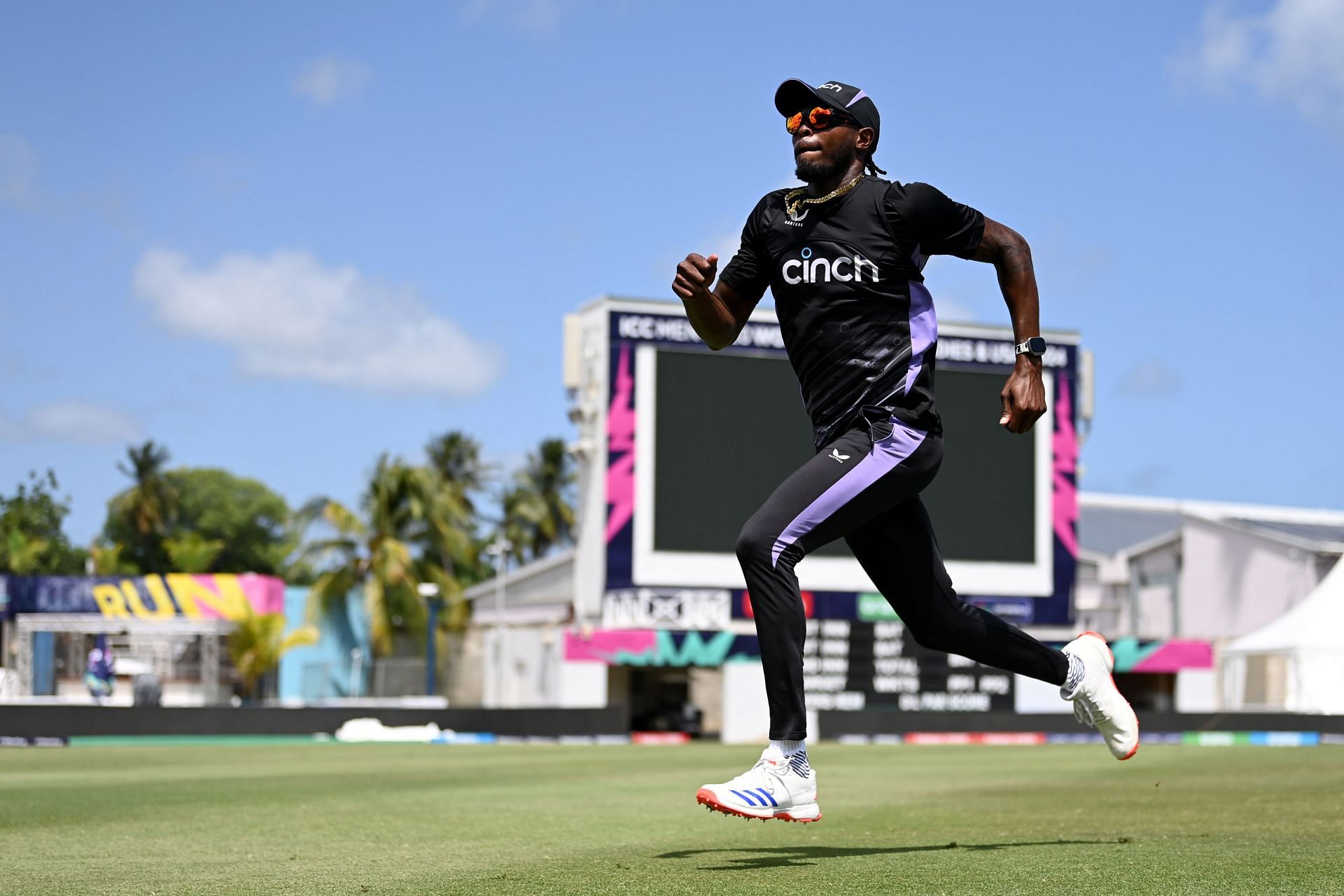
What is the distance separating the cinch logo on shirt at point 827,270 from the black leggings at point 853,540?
1.36 ft

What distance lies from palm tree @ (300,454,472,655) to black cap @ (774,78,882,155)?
45543 mm

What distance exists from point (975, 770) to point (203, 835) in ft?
28.9

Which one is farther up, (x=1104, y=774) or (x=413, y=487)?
(x=413, y=487)

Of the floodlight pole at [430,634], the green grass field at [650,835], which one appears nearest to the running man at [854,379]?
the green grass field at [650,835]

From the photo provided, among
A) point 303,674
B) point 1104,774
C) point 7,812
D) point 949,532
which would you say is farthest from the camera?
point 303,674

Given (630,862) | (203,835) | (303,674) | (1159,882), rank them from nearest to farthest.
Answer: (1159,882)
(630,862)
(203,835)
(303,674)

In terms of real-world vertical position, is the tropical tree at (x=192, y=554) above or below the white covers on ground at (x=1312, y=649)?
above

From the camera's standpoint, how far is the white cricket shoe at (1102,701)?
5.43 meters

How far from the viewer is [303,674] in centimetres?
4906

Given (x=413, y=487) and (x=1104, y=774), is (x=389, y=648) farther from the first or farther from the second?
(x=1104, y=774)

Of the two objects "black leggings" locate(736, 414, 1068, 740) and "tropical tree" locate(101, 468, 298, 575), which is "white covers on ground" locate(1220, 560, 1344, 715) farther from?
"tropical tree" locate(101, 468, 298, 575)

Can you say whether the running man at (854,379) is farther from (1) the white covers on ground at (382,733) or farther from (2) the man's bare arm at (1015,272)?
(1) the white covers on ground at (382,733)

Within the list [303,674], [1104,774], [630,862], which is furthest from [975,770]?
[303,674]

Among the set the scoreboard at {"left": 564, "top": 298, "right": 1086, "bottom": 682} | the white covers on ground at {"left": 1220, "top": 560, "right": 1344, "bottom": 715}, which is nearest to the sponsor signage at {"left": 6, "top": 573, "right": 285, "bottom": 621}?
the scoreboard at {"left": 564, "top": 298, "right": 1086, "bottom": 682}
